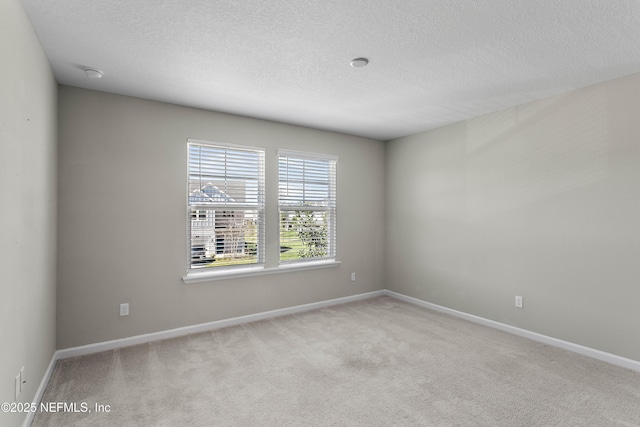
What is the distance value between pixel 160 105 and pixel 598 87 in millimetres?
4171

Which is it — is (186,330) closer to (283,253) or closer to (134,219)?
(134,219)

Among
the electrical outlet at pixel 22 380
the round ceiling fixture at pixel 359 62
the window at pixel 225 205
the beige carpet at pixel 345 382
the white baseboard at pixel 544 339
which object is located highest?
the round ceiling fixture at pixel 359 62

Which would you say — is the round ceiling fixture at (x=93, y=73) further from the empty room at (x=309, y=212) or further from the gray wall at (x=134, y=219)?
the gray wall at (x=134, y=219)

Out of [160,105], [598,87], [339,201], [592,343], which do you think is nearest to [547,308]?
[592,343]

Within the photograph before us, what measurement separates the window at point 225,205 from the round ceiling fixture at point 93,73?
1.02 meters

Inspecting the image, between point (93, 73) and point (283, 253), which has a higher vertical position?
point (93, 73)

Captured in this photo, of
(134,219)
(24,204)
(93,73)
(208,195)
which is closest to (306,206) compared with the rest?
(208,195)

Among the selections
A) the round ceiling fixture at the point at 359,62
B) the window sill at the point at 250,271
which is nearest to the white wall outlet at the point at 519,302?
the window sill at the point at 250,271

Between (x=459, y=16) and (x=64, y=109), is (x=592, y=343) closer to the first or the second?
(x=459, y=16)

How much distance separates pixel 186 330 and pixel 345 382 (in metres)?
1.91

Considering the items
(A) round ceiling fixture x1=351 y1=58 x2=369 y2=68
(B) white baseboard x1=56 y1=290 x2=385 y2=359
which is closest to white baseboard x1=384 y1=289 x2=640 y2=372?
(B) white baseboard x1=56 y1=290 x2=385 y2=359

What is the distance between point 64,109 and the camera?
2939 millimetres

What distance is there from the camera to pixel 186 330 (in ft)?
11.5

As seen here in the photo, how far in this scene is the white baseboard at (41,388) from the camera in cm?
199
